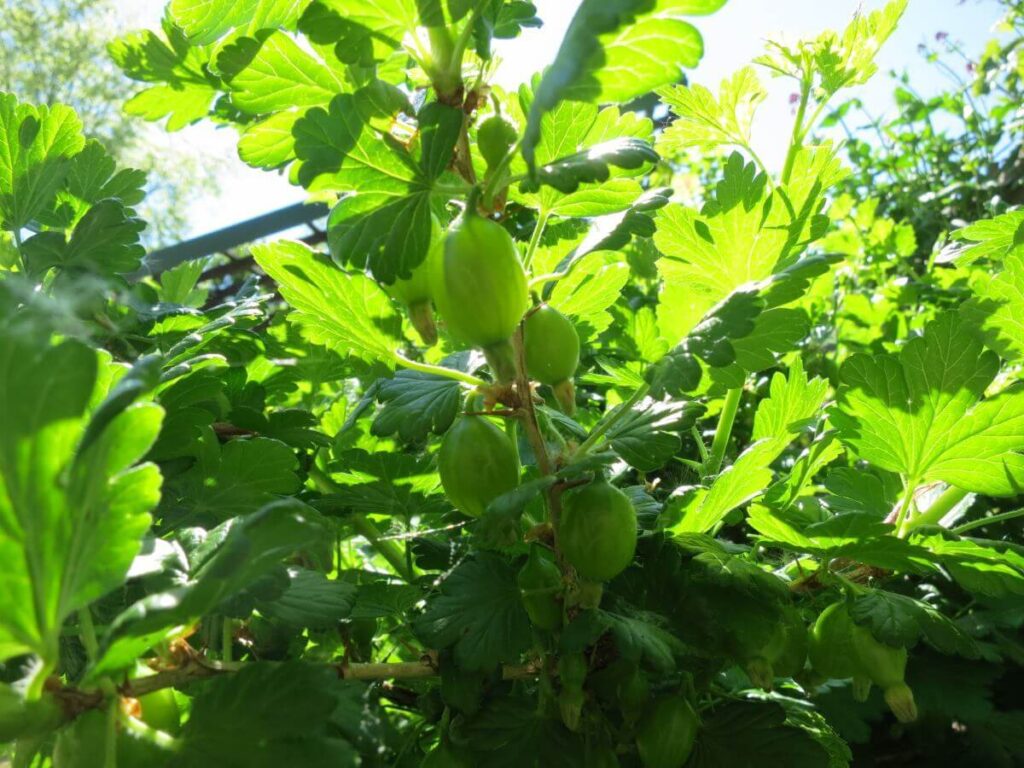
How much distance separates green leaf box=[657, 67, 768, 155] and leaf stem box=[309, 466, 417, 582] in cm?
40

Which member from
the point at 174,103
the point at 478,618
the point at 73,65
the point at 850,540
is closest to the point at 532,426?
the point at 478,618

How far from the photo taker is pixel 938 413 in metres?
0.53

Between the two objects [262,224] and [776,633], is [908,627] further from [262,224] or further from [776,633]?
[262,224]

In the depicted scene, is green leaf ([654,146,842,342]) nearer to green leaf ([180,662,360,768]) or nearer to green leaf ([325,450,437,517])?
green leaf ([325,450,437,517])

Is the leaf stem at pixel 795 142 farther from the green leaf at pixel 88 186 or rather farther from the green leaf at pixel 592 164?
the green leaf at pixel 88 186

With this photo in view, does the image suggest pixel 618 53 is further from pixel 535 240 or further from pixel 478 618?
pixel 478 618

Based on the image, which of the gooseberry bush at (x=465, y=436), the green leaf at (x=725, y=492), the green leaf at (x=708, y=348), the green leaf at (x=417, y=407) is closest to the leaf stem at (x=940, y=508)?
the gooseberry bush at (x=465, y=436)

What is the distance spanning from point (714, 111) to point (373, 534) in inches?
17.6

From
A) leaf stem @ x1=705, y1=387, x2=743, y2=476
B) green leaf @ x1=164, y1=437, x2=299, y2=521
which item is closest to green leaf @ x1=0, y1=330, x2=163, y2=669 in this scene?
green leaf @ x1=164, y1=437, x2=299, y2=521

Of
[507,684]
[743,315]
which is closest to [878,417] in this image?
[743,315]

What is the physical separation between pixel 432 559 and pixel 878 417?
337 millimetres

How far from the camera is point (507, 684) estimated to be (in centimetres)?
51

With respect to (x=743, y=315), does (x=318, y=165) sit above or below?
above

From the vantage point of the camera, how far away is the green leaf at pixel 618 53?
315 mm
